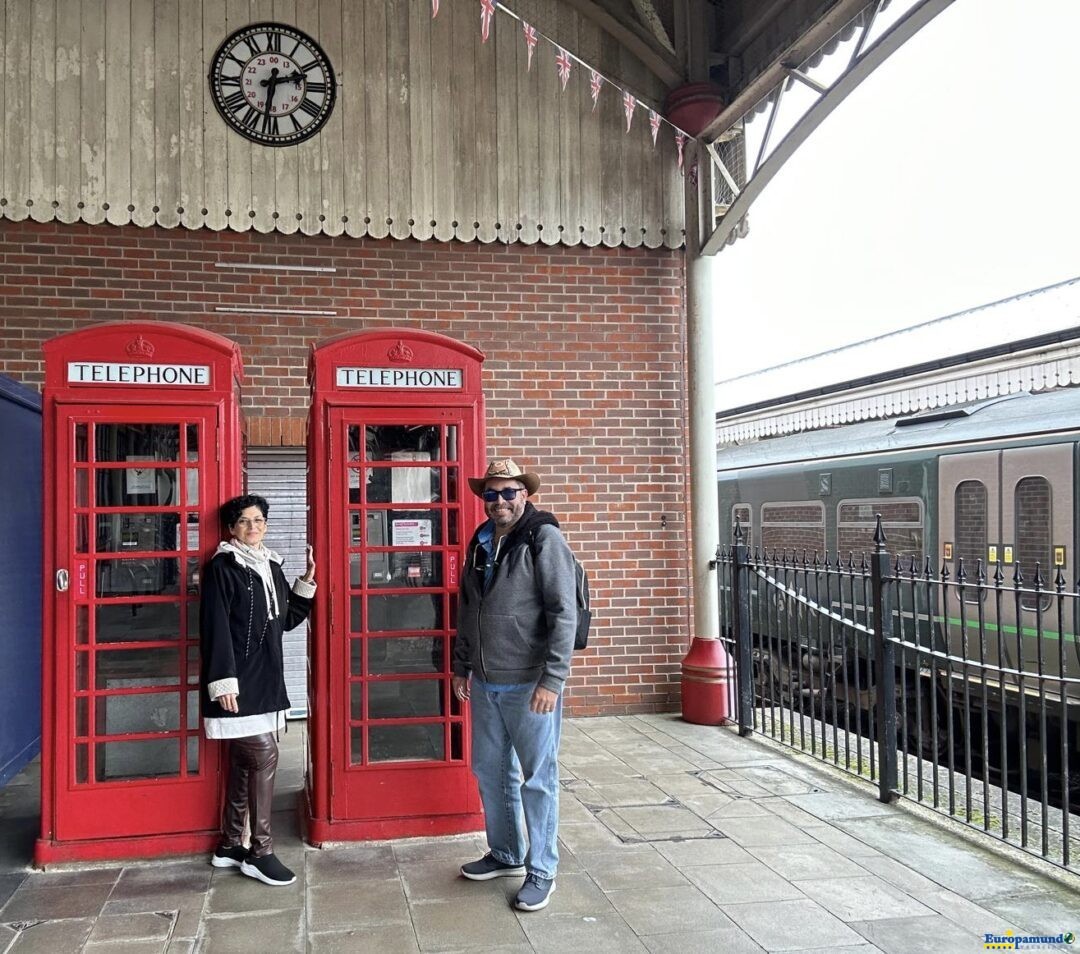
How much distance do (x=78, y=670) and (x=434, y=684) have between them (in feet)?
5.76

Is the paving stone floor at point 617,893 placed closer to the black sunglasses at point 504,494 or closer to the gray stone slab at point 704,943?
the gray stone slab at point 704,943

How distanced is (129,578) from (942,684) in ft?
23.7

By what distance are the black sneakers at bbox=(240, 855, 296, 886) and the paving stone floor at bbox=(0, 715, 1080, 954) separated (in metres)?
0.05

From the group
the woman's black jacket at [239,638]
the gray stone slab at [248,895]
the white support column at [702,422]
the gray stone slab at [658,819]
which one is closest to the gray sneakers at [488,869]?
the gray stone slab at [248,895]

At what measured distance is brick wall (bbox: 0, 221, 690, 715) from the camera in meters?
7.33

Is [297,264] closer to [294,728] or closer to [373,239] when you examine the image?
[373,239]

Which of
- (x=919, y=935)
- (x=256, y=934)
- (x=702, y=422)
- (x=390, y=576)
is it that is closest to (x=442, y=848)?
(x=256, y=934)

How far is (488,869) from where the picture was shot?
433cm

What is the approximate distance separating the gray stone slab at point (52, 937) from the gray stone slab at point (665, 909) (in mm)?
2193

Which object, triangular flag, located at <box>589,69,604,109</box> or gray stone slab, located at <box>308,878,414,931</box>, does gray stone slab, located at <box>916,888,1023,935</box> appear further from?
triangular flag, located at <box>589,69,604,109</box>

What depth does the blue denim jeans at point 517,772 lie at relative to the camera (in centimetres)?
409

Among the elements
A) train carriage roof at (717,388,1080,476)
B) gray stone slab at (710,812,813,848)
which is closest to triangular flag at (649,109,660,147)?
train carriage roof at (717,388,1080,476)

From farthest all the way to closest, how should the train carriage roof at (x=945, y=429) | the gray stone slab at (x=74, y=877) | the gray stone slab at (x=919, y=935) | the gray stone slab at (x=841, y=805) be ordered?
the train carriage roof at (x=945, y=429), the gray stone slab at (x=841, y=805), the gray stone slab at (x=74, y=877), the gray stone slab at (x=919, y=935)

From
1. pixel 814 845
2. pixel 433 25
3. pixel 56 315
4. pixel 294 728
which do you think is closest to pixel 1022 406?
pixel 814 845
